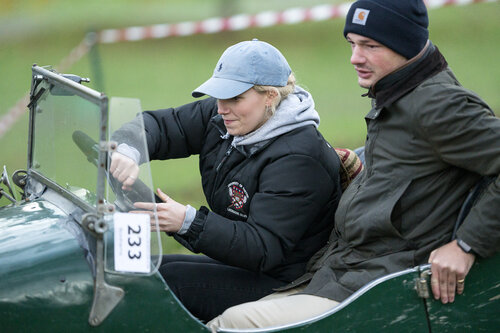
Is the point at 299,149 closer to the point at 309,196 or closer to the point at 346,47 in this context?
the point at 309,196

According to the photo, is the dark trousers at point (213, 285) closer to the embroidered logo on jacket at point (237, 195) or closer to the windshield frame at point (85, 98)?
the embroidered logo on jacket at point (237, 195)

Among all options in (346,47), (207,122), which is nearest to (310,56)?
(346,47)

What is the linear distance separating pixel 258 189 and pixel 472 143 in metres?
0.82

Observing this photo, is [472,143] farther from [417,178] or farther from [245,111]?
[245,111]

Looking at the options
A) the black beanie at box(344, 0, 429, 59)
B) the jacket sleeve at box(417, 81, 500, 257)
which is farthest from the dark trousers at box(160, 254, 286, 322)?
the black beanie at box(344, 0, 429, 59)

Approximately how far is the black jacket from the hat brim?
8.6 inches

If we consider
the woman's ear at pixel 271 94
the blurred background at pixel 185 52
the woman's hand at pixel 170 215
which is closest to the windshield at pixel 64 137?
the woman's hand at pixel 170 215

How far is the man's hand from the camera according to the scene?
7.50 ft

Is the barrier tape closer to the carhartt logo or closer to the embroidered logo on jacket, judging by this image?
the embroidered logo on jacket

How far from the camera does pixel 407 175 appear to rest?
2402 millimetres

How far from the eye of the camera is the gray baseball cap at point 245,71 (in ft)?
8.99

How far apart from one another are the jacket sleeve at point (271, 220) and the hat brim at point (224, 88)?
1.00ft

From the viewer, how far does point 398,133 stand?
2434 mm

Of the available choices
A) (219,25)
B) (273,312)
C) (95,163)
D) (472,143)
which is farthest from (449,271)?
(219,25)
